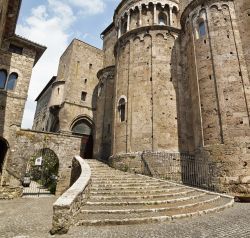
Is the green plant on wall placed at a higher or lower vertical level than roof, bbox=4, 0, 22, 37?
lower

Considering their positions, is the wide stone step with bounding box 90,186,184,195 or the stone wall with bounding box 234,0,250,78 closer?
the wide stone step with bounding box 90,186,184,195

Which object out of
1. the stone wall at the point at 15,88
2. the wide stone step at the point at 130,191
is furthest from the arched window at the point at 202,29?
the stone wall at the point at 15,88

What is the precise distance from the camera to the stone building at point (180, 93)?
11383 mm

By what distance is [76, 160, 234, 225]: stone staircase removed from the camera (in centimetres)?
551

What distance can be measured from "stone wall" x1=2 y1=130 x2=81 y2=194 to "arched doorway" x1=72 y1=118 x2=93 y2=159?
6974 mm

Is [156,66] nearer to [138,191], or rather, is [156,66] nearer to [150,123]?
[150,123]

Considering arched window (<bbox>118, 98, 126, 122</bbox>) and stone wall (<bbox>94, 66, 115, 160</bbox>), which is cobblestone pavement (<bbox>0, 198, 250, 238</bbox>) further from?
stone wall (<bbox>94, 66, 115, 160</bbox>)

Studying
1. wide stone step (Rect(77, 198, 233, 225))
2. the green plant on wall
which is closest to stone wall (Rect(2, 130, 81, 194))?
the green plant on wall

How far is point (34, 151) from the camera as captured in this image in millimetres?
14336

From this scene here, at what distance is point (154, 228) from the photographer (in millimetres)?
4973

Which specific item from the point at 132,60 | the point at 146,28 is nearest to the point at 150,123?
the point at 132,60

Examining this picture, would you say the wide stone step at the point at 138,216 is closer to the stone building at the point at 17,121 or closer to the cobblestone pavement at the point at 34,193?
the cobblestone pavement at the point at 34,193

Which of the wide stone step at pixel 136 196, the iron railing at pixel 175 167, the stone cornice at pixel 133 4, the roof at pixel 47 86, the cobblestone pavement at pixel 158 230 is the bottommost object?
the cobblestone pavement at pixel 158 230

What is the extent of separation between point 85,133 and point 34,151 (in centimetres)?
1012
